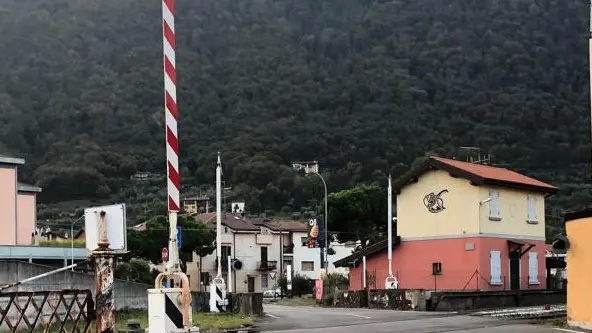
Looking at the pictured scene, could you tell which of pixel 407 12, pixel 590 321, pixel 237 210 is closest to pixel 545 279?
pixel 590 321

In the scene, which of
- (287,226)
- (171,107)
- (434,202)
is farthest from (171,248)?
(287,226)

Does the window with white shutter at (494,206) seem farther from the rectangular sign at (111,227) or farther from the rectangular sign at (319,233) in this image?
the rectangular sign at (111,227)

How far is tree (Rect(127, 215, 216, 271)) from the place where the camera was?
7062 cm

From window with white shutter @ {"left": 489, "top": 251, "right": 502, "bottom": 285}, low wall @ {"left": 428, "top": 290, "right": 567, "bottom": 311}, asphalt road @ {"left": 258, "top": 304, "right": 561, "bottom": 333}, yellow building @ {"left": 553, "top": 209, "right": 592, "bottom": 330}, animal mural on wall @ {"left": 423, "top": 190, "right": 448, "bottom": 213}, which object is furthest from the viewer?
animal mural on wall @ {"left": 423, "top": 190, "right": 448, "bottom": 213}

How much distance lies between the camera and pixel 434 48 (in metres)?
158

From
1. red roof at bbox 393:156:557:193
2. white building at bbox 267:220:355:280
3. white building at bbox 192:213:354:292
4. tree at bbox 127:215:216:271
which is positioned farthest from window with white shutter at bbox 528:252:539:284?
white building at bbox 267:220:355:280

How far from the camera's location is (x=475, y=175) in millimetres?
38250

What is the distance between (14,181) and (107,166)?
302 ft

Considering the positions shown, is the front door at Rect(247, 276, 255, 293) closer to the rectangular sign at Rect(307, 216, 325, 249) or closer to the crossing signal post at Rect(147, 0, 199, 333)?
the rectangular sign at Rect(307, 216, 325, 249)

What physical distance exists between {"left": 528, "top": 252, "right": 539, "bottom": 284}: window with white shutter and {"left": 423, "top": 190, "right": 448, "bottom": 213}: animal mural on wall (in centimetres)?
539

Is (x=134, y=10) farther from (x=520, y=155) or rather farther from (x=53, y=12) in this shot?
(x=520, y=155)

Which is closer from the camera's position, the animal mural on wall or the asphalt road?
the asphalt road

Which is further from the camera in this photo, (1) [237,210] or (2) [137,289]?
(1) [237,210]

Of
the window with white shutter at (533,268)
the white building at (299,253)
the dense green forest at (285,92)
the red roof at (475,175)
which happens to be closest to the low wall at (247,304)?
the red roof at (475,175)
